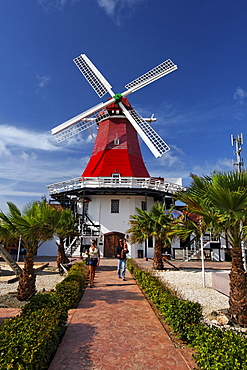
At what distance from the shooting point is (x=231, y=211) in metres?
5.53

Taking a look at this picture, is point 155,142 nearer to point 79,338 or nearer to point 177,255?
point 177,255

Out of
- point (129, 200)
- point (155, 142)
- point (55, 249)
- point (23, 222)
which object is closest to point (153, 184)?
point (129, 200)

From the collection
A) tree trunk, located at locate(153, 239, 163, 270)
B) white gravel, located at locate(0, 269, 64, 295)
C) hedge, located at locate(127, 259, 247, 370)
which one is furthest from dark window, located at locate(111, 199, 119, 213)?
hedge, located at locate(127, 259, 247, 370)

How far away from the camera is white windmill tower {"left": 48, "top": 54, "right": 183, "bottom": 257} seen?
23.7 metres

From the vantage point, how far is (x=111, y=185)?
23.5 metres

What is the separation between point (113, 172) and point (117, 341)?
21.5 meters

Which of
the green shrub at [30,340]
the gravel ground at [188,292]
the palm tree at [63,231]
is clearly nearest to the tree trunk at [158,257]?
the gravel ground at [188,292]

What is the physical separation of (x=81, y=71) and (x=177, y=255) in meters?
25.6

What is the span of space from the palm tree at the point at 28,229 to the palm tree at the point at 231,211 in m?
4.37

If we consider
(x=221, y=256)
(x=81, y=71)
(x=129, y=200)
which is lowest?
(x=221, y=256)

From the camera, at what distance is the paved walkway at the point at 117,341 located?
390cm

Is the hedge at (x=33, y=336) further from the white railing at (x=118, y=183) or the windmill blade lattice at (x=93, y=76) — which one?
the windmill blade lattice at (x=93, y=76)

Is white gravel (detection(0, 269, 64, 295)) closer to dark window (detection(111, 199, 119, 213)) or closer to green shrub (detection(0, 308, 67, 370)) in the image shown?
green shrub (detection(0, 308, 67, 370))

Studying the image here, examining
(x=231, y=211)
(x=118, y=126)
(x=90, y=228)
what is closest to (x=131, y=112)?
(x=118, y=126)
